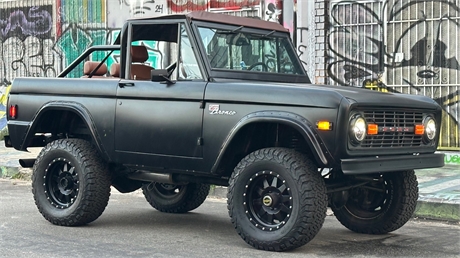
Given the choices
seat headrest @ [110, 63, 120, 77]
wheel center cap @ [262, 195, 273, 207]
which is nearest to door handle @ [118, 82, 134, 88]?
seat headrest @ [110, 63, 120, 77]

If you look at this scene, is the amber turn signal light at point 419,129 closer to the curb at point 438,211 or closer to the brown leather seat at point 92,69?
the curb at point 438,211

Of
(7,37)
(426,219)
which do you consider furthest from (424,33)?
(7,37)

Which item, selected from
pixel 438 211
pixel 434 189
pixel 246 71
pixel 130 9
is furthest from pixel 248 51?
pixel 130 9

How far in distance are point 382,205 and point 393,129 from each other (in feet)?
3.36

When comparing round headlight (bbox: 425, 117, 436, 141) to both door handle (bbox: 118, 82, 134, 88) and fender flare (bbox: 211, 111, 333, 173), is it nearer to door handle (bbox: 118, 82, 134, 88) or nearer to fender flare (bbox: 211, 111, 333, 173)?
fender flare (bbox: 211, 111, 333, 173)

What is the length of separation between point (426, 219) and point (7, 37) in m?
12.9

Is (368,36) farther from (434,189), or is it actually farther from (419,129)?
(419,129)

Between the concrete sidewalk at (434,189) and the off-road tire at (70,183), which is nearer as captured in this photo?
the off-road tire at (70,183)

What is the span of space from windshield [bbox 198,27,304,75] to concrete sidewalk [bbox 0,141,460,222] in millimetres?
2075

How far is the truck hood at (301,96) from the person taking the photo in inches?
237

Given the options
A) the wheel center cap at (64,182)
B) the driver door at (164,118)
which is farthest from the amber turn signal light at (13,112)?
the driver door at (164,118)

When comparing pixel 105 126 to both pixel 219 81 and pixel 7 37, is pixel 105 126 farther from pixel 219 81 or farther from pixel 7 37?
pixel 7 37

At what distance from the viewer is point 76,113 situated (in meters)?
7.49

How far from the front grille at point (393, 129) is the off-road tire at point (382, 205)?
0.47 meters
